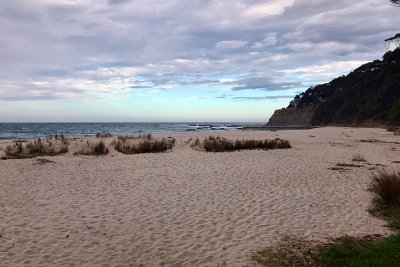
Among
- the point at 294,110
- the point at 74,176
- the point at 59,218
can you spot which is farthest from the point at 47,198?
the point at 294,110

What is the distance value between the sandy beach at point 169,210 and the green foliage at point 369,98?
130ft

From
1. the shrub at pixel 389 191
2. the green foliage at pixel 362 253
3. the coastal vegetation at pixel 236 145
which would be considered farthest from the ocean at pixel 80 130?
the green foliage at pixel 362 253

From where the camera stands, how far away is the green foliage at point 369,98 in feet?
186

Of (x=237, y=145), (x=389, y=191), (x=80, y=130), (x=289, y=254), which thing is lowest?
(x=289, y=254)

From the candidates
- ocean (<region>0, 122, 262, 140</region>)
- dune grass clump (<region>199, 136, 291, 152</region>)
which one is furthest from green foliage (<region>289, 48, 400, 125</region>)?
dune grass clump (<region>199, 136, 291, 152</region>)

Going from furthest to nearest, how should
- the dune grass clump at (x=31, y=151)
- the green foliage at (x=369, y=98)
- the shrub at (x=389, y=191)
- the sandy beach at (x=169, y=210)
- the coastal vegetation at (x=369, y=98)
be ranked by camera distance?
the green foliage at (x=369, y=98) → the coastal vegetation at (x=369, y=98) → the dune grass clump at (x=31, y=151) → the shrub at (x=389, y=191) → the sandy beach at (x=169, y=210)

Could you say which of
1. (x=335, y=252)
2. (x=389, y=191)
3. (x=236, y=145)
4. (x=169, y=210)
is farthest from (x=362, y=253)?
(x=236, y=145)

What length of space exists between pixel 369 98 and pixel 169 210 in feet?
204

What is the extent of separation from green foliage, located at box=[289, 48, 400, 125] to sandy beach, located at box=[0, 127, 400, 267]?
130 ft

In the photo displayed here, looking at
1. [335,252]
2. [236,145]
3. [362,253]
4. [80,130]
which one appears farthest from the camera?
[80,130]

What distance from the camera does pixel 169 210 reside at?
885cm

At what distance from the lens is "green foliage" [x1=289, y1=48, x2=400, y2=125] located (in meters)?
56.6

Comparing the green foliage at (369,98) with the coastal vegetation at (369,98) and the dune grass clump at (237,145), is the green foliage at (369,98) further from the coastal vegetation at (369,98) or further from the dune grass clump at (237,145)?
the dune grass clump at (237,145)

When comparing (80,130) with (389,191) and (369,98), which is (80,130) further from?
(389,191)
